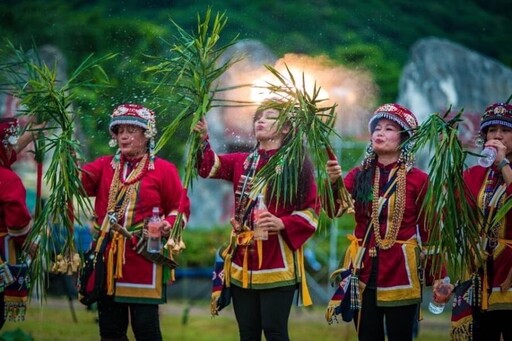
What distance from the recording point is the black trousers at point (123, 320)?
6.18 metres

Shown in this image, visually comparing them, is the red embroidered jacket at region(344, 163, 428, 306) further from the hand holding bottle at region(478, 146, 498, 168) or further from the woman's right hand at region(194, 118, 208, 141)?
the woman's right hand at region(194, 118, 208, 141)

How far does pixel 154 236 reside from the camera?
6.14m

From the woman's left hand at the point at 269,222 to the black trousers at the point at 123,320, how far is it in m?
0.77

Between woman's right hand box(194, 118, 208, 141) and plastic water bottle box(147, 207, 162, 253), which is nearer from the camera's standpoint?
woman's right hand box(194, 118, 208, 141)

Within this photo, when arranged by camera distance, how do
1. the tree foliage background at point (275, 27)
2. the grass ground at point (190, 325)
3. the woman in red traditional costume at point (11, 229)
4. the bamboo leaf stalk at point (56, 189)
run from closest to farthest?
the bamboo leaf stalk at point (56, 189)
the woman in red traditional costume at point (11, 229)
the tree foliage background at point (275, 27)
the grass ground at point (190, 325)

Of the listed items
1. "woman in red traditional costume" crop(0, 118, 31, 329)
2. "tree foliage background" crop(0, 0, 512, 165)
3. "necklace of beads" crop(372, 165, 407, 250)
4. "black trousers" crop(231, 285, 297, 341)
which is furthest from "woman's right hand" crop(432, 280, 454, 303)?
"woman in red traditional costume" crop(0, 118, 31, 329)

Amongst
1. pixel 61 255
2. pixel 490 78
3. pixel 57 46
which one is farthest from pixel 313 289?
pixel 61 255

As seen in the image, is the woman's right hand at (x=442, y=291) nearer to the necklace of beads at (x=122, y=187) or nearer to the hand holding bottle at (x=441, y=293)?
the hand holding bottle at (x=441, y=293)

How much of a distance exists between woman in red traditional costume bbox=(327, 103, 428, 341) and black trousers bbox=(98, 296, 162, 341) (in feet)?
3.45

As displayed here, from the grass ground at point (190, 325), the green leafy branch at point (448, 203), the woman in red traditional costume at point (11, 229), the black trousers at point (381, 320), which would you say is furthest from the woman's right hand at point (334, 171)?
the grass ground at point (190, 325)

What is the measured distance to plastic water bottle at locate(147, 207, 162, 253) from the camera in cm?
614

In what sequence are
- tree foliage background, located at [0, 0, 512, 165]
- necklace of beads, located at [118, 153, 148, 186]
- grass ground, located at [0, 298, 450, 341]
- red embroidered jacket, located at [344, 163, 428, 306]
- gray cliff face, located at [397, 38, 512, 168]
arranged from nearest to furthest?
red embroidered jacket, located at [344, 163, 428, 306]
necklace of beads, located at [118, 153, 148, 186]
tree foliage background, located at [0, 0, 512, 165]
grass ground, located at [0, 298, 450, 341]
gray cliff face, located at [397, 38, 512, 168]

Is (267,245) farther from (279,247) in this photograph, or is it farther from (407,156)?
(407,156)

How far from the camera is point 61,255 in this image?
618cm
